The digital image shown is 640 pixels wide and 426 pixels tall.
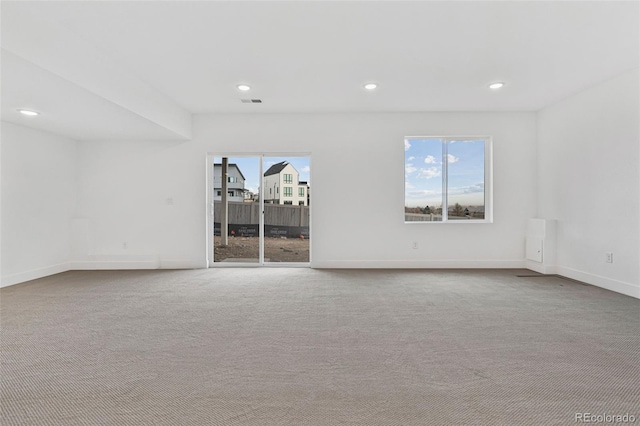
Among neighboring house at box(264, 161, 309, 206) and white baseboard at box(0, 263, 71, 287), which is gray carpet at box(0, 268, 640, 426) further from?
neighboring house at box(264, 161, 309, 206)

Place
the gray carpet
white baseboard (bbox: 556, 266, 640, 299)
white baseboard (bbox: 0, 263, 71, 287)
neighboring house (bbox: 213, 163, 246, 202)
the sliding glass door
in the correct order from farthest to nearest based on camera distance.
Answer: neighboring house (bbox: 213, 163, 246, 202)
the sliding glass door
white baseboard (bbox: 0, 263, 71, 287)
white baseboard (bbox: 556, 266, 640, 299)
the gray carpet

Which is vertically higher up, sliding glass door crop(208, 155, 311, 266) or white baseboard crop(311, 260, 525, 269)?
sliding glass door crop(208, 155, 311, 266)

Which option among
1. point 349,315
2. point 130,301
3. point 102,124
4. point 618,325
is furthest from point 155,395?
point 102,124

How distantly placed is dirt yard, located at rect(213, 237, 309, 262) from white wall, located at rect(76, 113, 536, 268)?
1.20 ft

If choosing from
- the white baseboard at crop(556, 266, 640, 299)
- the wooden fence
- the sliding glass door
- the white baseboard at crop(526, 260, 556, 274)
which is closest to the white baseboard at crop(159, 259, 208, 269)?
the sliding glass door

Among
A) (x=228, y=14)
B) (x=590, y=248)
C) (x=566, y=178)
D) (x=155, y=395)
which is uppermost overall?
(x=228, y=14)

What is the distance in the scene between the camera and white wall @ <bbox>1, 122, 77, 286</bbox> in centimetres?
441

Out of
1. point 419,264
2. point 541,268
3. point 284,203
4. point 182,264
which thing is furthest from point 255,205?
point 541,268

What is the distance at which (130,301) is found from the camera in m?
3.57

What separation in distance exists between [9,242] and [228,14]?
4.46 meters

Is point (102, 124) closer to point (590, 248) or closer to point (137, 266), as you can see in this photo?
point (137, 266)

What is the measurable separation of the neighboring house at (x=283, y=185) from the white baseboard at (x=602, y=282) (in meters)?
4.20

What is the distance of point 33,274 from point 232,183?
3211mm

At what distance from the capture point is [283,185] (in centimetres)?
567
